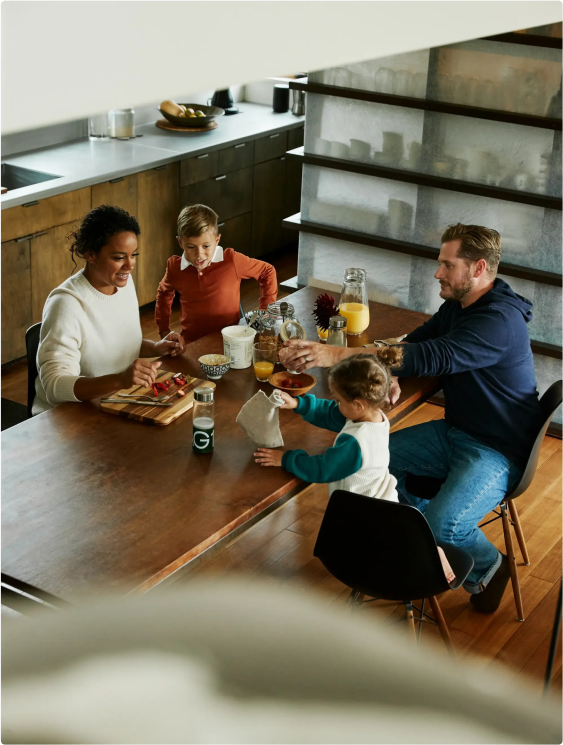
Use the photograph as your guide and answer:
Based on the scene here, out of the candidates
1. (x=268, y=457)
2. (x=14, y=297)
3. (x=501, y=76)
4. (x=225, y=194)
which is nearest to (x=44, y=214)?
(x=14, y=297)

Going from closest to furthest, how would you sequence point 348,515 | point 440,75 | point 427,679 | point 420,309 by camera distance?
point 427,679, point 348,515, point 440,75, point 420,309

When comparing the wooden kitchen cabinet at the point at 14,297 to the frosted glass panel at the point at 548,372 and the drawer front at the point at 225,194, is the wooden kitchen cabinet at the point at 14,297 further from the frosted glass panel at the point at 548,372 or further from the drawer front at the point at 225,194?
the frosted glass panel at the point at 548,372

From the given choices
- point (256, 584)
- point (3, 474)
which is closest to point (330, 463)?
point (3, 474)

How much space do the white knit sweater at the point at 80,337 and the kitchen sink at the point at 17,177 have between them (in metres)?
2.04

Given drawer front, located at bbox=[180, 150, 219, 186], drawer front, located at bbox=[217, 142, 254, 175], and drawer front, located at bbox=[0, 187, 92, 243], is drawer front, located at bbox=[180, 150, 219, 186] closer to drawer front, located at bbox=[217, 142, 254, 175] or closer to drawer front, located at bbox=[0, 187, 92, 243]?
drawer front, located at bbox=[217, 142, 254, 175]

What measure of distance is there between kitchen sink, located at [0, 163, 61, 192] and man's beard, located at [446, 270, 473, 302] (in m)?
2.55

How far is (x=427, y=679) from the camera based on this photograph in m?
0.12

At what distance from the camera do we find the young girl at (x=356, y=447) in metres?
1.88

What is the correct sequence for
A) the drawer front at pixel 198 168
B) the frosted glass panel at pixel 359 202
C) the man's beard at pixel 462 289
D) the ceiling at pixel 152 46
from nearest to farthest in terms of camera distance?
the ceiling at pixel 152 46
the man's beard at pixel 462 289
the frosted glass panel at pixel 359 202
the drawer front at pixel 198 168

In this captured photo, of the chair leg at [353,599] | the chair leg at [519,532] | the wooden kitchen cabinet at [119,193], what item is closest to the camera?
the chair leg at [353,599]

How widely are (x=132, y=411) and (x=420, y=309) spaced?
6.57 feet

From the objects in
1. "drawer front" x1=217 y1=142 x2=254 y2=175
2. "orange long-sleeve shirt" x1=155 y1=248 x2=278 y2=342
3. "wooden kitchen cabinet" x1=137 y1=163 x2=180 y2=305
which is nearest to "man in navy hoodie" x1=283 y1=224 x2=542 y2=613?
"orange long-sleeve shirt" x1=155 y1=248 x2=278 y2=342

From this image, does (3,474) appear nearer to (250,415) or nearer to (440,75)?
(250,415)

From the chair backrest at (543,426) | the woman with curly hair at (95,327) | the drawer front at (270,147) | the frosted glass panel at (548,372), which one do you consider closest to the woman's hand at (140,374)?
the woman with curly hair at (95,327)
